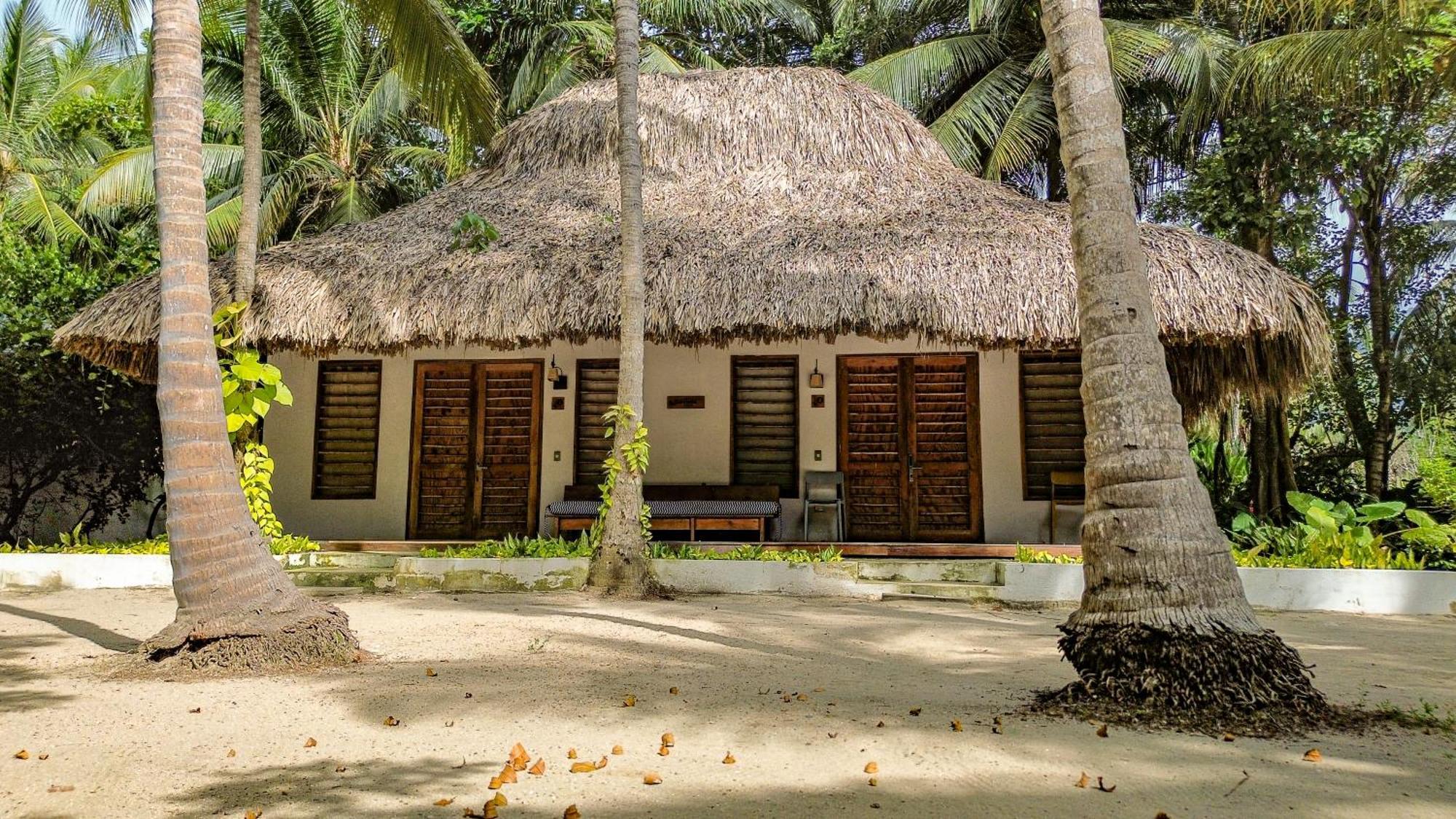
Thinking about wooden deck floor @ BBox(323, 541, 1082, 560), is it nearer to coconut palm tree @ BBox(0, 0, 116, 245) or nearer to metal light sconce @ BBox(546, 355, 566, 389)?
metal light sconce @ BBox(546, 355, 566, 389)

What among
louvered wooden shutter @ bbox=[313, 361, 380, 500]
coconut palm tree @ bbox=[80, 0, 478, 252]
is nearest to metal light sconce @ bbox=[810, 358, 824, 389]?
louvered wooden shutter @ bbox=[313, 361, 380, 500]

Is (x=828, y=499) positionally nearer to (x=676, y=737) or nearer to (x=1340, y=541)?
(x=1340, y=541)

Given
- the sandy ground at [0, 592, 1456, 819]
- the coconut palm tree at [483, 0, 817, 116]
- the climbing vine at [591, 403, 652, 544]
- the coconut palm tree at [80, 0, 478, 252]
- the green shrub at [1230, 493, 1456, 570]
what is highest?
the coconut palm tree at [483, 0, 817, 116]

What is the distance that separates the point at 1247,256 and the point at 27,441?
1211cm

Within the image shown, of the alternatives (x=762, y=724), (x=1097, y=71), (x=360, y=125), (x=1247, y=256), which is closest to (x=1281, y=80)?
(x=1247, y=256)

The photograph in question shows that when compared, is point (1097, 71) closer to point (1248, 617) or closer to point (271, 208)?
point (1248, 617)

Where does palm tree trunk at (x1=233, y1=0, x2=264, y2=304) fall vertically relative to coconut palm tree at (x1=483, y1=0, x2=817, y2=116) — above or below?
below

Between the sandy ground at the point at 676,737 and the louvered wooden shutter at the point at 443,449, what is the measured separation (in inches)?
175

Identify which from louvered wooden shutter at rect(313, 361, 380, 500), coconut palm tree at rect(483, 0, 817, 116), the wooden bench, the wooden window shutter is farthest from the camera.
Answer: coconut palm tree at rect(483, 0, 817, 116)

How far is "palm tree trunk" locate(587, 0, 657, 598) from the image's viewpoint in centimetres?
675

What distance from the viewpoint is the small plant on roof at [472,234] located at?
7.68 metres

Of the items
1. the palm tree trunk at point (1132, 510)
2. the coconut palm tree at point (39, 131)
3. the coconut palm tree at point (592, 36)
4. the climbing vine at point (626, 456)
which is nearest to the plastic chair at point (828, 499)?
the climbing vine at point (626, 456)

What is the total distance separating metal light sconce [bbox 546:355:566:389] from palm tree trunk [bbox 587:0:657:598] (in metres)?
2.85

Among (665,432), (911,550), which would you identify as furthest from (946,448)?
(665,432)
